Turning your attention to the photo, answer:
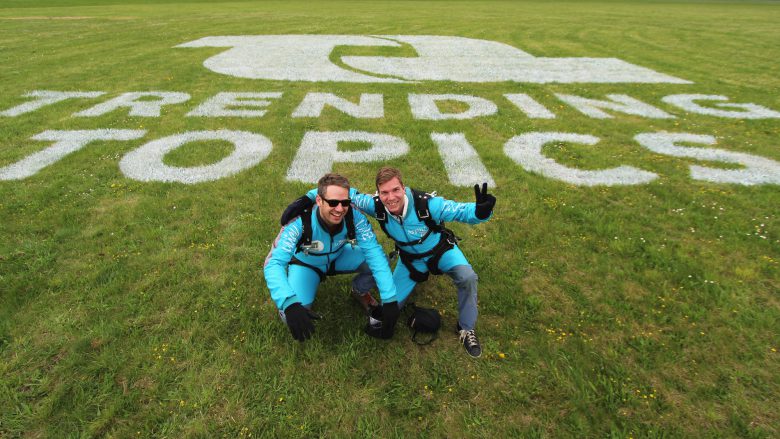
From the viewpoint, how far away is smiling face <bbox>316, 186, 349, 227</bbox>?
189 inches

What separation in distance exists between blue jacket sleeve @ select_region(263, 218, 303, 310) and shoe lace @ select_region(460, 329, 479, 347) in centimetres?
218

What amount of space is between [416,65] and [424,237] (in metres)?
16.5

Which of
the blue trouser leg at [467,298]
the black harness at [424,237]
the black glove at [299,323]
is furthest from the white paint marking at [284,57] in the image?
the black glove at [299,323]

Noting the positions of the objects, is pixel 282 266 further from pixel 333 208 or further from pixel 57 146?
pixel 57 146

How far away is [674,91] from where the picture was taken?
618 inches

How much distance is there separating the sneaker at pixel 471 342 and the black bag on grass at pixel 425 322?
A: 0.35 m

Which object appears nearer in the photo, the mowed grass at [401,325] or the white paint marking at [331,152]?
the mowed grass at [401,325]

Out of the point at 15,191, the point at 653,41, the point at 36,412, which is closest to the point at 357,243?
the point at 36,412

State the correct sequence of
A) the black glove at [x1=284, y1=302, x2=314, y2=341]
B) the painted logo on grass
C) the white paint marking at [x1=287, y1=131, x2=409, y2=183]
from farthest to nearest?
the painted logo on grass, the white paint marking at [x1=287, y1=131, x2=409, y2=183], the black glove at [x1=284, y1=302, x2=314, y2=341]

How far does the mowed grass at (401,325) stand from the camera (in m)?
4.31

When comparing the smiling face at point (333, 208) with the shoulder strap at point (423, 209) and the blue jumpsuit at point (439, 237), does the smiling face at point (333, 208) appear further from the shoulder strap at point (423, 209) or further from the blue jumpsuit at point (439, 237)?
the shoulder strap at point (423, 209)

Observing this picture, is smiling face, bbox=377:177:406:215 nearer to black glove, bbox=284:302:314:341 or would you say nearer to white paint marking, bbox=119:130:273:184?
black glove, bbox=284:302:314:341

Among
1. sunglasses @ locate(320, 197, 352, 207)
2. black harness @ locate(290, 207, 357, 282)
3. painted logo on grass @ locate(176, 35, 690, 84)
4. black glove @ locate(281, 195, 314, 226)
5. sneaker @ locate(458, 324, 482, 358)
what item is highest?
painted logo on grass @ locate(176, 35, 690, 84)

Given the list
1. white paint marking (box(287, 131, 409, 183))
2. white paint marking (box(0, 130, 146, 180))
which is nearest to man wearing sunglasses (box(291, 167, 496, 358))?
white paint marking (box(287, 131, 409, 183))
